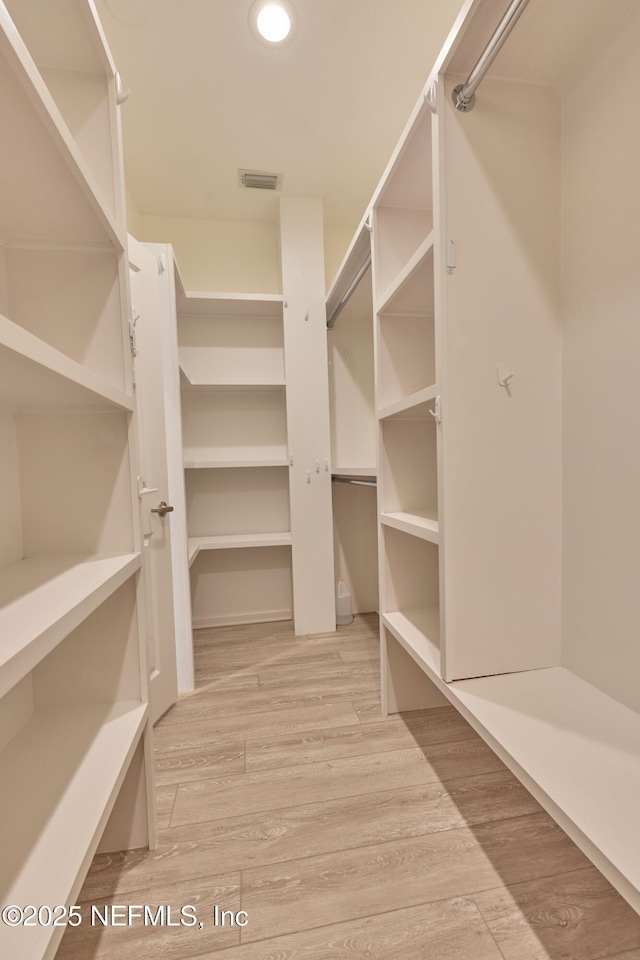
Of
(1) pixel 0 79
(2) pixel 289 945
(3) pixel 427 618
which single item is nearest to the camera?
(1) pixel 0 79

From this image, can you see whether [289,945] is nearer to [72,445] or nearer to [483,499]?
[483,499]

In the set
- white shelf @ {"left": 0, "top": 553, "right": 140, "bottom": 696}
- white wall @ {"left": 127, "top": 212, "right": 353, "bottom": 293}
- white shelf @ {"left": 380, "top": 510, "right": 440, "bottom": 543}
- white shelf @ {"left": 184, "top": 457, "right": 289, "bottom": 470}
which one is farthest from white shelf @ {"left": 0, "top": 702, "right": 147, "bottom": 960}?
white wall @ {"left": 127, "top": 212, "right": 353, "bottom": 293}

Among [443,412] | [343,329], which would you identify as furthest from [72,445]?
[343,329]

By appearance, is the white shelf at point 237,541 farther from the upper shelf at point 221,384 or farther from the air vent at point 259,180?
the air vent at point 259,180

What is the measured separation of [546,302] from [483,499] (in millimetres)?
565

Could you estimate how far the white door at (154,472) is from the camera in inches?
65.6

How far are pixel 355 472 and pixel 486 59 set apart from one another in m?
1.55

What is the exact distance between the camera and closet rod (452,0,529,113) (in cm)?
80

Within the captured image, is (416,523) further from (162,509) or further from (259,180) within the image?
(259,180)

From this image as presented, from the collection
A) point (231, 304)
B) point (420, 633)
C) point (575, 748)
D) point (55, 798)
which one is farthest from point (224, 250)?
point (575, 748)

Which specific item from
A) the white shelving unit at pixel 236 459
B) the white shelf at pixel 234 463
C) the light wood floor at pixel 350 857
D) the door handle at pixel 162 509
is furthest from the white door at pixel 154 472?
the white shelving unit at pixel 236 459

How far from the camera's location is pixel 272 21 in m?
1.46

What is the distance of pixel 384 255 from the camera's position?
63.9 inches

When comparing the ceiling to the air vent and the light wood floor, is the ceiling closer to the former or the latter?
the air vent
